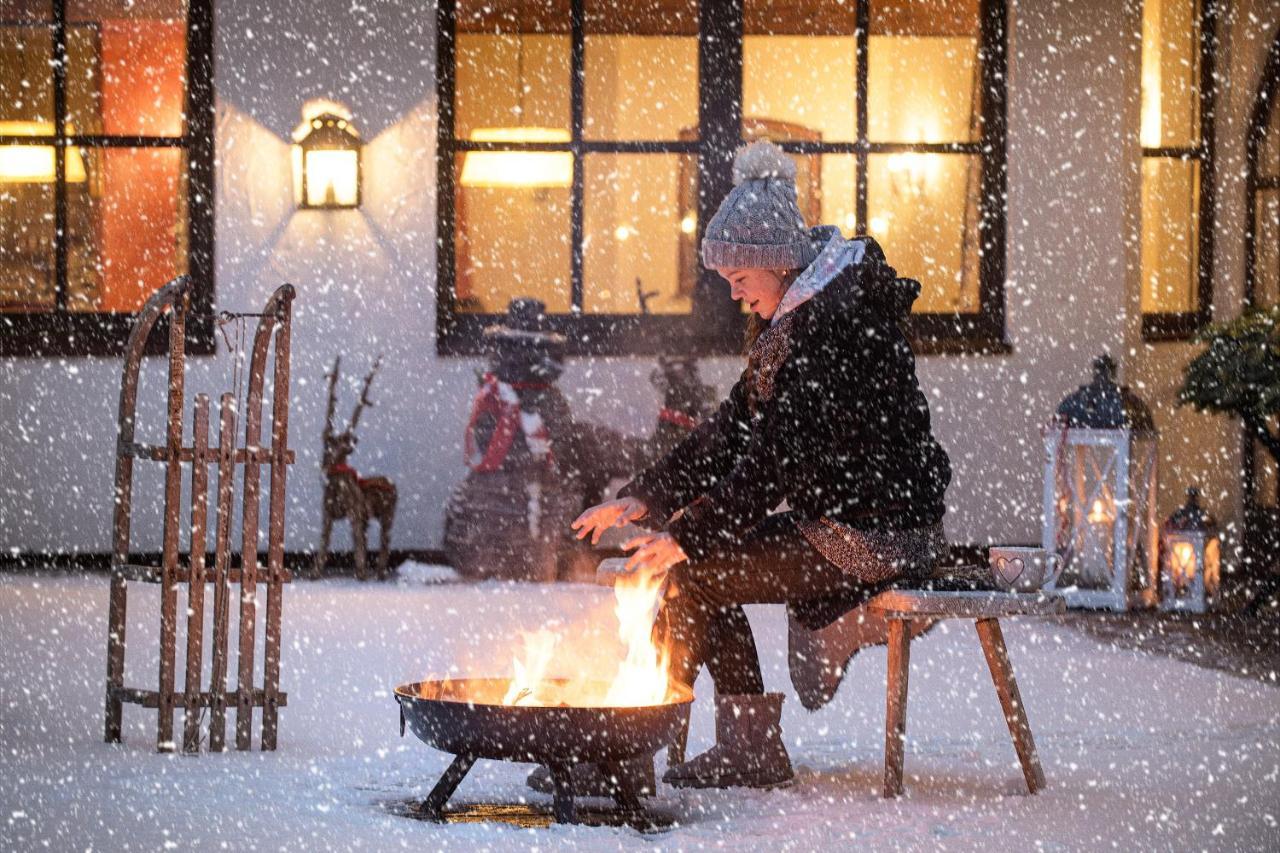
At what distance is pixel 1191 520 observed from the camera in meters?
9.41

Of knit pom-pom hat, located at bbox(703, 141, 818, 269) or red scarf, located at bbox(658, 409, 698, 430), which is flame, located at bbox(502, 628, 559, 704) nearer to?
knit pom-pom hat, located at bbox(703, 141, 818, 269)

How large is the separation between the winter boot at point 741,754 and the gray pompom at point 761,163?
1.34m

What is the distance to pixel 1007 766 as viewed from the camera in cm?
545

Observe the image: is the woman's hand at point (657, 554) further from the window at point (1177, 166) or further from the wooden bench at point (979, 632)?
the window at point (1177, 166)

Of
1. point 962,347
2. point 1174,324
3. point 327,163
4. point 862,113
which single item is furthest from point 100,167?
point 1174,324

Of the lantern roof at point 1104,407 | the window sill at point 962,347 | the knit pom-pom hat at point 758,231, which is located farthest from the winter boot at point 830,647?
the window sill at point 962,347

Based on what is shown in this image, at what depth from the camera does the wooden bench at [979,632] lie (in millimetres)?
4863

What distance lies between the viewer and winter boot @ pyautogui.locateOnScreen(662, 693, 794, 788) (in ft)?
16.6

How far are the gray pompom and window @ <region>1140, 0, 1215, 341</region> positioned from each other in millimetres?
6591

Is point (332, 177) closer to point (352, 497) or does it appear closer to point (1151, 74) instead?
point (352, 497)

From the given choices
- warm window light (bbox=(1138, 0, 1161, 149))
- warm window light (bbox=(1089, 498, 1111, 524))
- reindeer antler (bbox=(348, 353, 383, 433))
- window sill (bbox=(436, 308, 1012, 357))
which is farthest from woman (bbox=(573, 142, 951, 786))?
warm window light (bbox=(1138, 0, 1161, 149))

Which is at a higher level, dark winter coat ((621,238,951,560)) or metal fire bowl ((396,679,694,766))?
dark winter coat ((621,238,951,560))

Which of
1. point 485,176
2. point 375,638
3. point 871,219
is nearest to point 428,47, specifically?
point 485,176

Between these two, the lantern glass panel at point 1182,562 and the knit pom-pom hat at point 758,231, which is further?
the lantern glass panel at point 1182,562
